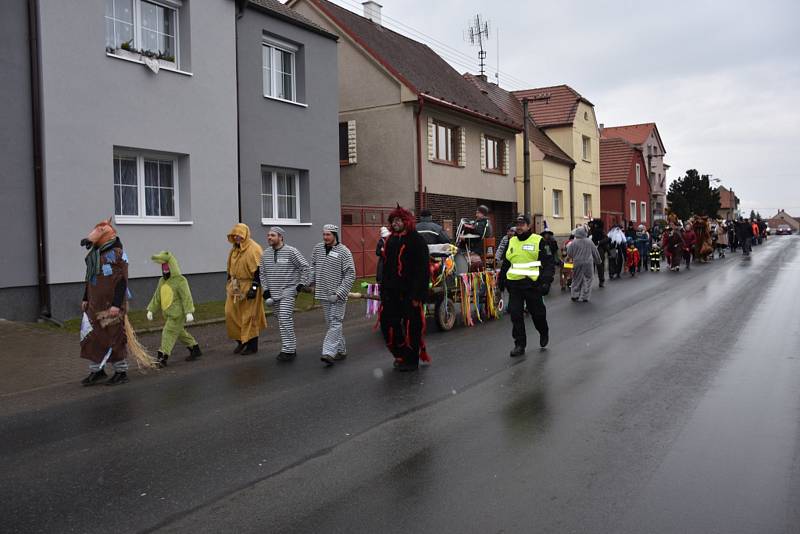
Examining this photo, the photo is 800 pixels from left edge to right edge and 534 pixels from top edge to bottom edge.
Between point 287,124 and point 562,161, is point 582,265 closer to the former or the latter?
point 287,124

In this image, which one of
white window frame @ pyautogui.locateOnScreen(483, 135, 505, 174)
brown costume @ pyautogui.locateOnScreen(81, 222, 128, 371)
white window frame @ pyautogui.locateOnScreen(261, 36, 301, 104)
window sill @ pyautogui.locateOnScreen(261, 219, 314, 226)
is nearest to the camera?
brown costume @ pyautogui.locateOnScreen(81, 222, 128, 371)

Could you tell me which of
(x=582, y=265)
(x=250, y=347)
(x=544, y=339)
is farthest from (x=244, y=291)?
(x=582, y=265)

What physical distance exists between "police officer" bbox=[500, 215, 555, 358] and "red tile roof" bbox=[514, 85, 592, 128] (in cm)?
3099

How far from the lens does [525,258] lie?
30.9ft

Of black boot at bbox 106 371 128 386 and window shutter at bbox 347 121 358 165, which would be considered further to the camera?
window shutter at bbox 347 121 358 165

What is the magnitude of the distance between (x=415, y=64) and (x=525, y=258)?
19.7 meters

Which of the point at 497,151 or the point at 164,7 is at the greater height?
the point at 164,7

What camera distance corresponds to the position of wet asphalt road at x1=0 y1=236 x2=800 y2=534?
13.6 ft

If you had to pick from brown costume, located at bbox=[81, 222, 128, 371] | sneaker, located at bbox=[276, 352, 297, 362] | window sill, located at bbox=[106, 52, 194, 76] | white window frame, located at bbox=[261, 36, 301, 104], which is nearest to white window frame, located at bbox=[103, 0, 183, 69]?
window sill, located at bbox=[106, 52, 194, 76]

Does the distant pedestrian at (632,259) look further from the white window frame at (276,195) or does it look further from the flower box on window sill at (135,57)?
the flower box on window sill at (135,57)

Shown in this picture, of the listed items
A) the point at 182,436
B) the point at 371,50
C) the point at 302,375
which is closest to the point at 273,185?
the point at 371,50

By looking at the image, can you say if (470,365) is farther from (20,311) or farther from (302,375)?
(20,311)

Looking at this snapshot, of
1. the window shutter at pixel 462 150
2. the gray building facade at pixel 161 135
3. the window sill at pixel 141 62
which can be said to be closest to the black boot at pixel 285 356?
the gray building facade at pixel 161 135

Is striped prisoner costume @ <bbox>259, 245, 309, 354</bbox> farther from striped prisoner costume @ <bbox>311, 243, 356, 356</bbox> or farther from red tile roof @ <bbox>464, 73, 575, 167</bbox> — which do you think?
red tile roof @ <bbox>464, 73, 575, 167</bbox>
